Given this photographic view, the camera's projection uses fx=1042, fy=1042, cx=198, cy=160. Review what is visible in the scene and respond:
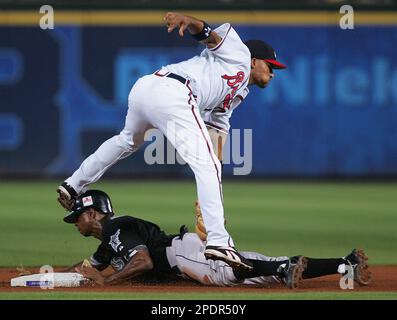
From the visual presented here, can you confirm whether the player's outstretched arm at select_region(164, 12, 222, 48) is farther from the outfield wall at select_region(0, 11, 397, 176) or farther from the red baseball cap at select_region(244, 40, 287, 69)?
the outfield wall at select_region(0, 11, 397, 176)

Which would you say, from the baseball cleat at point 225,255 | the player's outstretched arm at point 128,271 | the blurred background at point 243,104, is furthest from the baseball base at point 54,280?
the blurred background at point 243,104

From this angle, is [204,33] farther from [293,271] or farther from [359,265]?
[359,265]

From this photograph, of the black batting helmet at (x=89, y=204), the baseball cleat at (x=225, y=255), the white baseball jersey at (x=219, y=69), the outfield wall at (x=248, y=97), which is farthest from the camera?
the outfield wall at (x=248, y=97)

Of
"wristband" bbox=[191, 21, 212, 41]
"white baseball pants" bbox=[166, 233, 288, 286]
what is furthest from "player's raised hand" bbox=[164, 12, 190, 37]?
"white baseball pants" bbox=[166, 233, 288, 286]

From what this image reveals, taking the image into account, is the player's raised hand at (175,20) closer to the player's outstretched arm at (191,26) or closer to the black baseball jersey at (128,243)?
the player's outstretched arm at (191,26)

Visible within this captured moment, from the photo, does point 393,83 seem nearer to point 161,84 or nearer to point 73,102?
point 73,102
